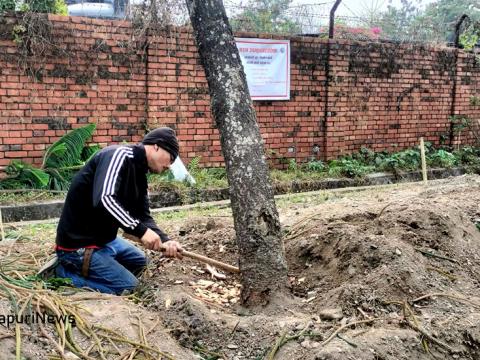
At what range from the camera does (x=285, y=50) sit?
9602mm

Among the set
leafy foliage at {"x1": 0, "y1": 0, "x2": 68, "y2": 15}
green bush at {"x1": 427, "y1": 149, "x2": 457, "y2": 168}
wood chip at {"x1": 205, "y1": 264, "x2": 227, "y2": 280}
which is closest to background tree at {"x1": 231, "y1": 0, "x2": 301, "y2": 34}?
leafy foliage at {"x1": 0, "y1": 0, "x2": 68, "y2": 15}

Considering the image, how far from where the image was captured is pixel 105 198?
3764 millimetres

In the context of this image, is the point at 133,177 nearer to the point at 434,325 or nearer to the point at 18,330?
the point at 18,330

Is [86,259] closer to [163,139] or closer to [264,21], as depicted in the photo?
[163,139]

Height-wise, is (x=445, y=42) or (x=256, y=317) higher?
(x=445, y=42)

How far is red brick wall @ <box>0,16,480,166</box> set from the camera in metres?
7.49

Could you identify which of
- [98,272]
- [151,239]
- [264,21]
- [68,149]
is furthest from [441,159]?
[98,272]

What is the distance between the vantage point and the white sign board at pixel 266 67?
9.23 m

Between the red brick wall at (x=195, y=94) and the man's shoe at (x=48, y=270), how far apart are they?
145 inches

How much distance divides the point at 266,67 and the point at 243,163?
230 inches

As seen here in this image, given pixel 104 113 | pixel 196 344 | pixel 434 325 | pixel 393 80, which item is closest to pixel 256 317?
pixel 196 344

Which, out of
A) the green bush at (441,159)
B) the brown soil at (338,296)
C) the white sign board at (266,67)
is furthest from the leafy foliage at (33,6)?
the green bush at (441,159)

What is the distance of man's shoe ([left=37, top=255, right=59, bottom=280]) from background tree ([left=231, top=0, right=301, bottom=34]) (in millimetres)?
6159

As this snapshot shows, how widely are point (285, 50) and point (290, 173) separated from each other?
83.9 inches
